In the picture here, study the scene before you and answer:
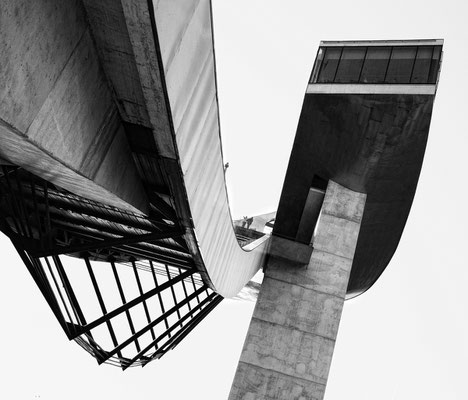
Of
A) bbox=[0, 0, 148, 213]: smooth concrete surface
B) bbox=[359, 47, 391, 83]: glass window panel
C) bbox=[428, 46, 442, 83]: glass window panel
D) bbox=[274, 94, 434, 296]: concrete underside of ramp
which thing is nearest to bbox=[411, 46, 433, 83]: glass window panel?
bbox=[428, 46, 442, 83]: glass window panel

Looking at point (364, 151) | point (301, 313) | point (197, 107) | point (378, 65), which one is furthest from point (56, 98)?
point (378, 65)

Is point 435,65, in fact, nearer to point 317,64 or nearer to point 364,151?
point 364,151

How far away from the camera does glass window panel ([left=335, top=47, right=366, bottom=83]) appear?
24672mm

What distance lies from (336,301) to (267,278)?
2.77m

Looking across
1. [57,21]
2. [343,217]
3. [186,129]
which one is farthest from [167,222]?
[343,217]

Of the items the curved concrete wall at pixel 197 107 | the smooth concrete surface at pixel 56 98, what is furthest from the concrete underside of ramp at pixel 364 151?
the smooth concrete surface at pixel 56 98

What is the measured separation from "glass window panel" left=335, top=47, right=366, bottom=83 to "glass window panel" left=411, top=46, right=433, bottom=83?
1995mm

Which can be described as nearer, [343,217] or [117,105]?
[117,105]

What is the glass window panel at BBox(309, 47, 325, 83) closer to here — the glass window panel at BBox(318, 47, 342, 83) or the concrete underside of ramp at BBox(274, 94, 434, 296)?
the glass window panel at BBox(318, 47, 342, 83)

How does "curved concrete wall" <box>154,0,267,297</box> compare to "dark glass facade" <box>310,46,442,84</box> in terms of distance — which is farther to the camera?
"dark glass facade" <box>310,46,442,84</box>

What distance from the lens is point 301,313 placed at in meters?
24.3

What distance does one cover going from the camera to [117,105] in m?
7.60

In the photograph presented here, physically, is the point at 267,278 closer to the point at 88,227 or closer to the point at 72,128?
the point at 88,227

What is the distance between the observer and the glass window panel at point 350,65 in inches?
971
